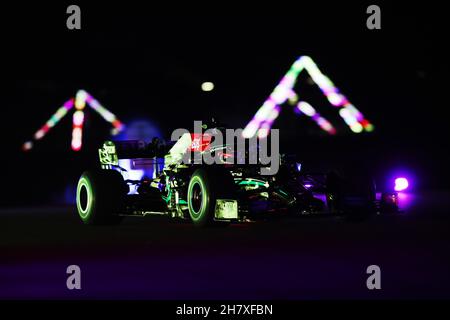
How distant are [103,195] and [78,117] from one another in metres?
42.7

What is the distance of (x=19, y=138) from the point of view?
51312 mm

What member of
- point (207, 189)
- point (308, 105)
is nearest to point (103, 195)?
point (207, 189)

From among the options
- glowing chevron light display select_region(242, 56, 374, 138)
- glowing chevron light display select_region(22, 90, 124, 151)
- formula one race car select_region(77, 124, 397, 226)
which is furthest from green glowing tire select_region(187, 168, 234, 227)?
glowing chevron light display select_region(242, 56, 374, 138)

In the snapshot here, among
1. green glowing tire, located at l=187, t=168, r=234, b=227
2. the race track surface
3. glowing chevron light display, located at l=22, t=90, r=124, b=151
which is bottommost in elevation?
the race track surface

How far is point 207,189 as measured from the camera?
15258mm

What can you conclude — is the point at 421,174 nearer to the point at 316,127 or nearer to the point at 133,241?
the point at 133,241

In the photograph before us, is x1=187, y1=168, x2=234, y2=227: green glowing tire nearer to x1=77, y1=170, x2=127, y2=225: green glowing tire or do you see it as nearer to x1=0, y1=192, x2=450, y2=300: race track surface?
x1=0, y1=192, x2=450, y2=300: race track surface

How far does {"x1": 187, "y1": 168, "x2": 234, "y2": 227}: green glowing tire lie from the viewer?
15.3m

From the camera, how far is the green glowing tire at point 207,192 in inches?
601

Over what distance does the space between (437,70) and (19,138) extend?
2715 cm

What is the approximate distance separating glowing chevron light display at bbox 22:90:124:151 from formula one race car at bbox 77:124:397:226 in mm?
37448

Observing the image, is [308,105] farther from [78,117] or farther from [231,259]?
[231,259]

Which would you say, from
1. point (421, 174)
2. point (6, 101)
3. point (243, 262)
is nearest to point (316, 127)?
point (6, 101)

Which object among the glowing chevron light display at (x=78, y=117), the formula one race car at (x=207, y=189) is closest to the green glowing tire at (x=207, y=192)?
the formula one race car at (x=207, y=189)
